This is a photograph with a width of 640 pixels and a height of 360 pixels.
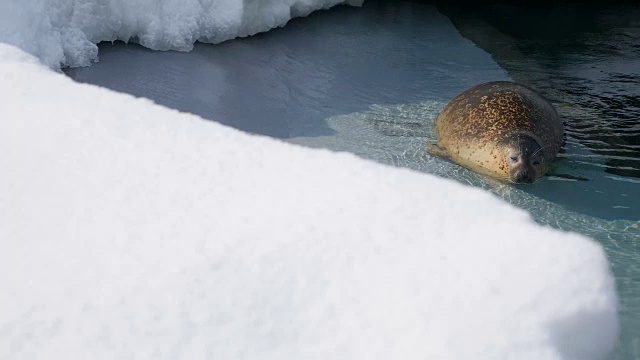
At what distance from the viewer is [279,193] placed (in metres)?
2.54

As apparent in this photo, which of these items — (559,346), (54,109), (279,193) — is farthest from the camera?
(54,109)

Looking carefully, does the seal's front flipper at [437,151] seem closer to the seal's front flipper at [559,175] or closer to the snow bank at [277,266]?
the seal's front flipper at [559,175]

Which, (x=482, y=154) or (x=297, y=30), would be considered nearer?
(x=482, y=154)

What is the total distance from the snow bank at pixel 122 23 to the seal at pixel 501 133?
2.52 meters

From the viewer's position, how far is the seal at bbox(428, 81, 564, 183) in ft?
16.3

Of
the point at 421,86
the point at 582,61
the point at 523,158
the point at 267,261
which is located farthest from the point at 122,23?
the point at 267,261

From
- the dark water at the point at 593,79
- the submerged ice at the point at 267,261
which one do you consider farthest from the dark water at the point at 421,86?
the submerged ice at the point at 267,261

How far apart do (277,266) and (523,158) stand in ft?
10.1

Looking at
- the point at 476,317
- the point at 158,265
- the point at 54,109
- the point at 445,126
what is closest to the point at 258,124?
the point at 445,126

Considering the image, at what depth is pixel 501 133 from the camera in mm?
5234

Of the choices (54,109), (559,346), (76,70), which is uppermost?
(559,346)

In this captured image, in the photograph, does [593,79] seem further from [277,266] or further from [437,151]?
[277,266]

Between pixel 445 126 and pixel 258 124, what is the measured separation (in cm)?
137

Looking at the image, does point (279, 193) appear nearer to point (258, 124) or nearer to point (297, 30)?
point (258, 124)
